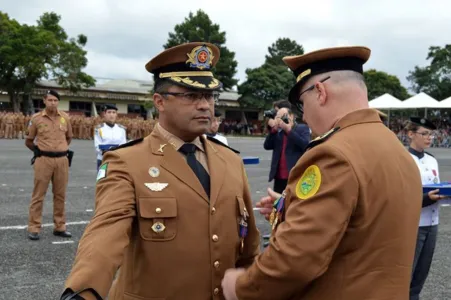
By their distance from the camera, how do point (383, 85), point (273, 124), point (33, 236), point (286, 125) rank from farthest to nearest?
point (383, 85) → point (273, 124) → point (33, 236) → point (286, 125)

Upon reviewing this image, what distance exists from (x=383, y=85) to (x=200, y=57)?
2394 inches

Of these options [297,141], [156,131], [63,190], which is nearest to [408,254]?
[156,131]

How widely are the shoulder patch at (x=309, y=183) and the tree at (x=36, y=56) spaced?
1647 inches

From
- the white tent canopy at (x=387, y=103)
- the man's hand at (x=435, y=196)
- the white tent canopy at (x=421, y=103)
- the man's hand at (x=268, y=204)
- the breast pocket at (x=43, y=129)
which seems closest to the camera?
the man's hand at (x=268, y=204)

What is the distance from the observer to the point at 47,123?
706 cm

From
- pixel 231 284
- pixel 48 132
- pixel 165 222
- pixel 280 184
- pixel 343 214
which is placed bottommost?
pixel 280 184

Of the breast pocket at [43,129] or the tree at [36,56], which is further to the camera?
the tree at [36,56]

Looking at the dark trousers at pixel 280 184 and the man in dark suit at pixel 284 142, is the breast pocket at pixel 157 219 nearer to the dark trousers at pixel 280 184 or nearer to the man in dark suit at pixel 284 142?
the man in dark suit at pixel 284 142

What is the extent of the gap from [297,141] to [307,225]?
4743mm

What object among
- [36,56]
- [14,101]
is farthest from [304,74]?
[14,101]

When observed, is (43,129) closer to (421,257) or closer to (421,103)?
(421,257)

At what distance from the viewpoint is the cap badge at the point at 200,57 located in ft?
7.93

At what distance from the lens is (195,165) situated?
7.70 feet

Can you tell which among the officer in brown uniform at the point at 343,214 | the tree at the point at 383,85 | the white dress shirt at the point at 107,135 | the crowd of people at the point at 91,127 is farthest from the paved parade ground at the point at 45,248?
the tree at the point at 383,85
